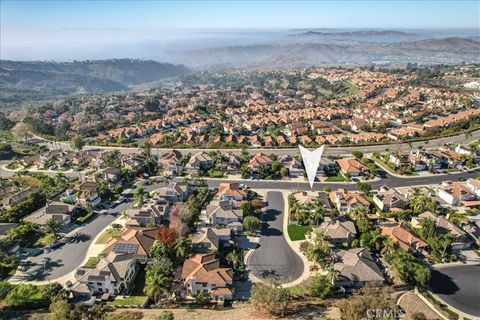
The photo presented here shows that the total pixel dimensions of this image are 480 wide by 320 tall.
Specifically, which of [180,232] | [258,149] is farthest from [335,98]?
[180,232]

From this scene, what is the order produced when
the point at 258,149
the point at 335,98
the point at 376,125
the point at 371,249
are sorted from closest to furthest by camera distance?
1. the point at 371,249
2. the point at 258,149
3. the point at 376,125
4. the point at 335,98

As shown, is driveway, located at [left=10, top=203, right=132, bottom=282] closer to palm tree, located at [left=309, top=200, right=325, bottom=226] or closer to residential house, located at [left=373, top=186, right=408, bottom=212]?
palm tree, located at [left=309, top=200, right=325, bottom=226]

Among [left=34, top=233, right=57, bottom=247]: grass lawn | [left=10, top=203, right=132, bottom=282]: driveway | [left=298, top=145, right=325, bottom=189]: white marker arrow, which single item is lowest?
[left=10, top=203, right=132, bottom=282]: driveway

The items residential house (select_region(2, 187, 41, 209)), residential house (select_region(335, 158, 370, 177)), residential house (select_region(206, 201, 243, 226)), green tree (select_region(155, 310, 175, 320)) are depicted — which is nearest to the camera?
green tree (select_region(155, 310, 175, 320))

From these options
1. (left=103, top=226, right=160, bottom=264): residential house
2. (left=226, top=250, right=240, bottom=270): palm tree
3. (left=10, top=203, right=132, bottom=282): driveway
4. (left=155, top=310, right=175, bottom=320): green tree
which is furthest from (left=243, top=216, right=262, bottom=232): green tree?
(left=10, top=203, right=132, bottom=282): driveway

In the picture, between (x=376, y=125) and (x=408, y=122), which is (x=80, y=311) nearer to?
(x=376, y=125)
